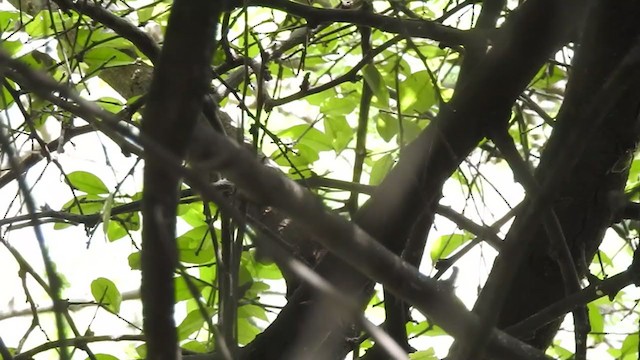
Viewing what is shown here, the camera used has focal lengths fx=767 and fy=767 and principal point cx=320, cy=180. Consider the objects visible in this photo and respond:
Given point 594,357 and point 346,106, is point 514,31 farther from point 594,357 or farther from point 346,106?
point 594,357

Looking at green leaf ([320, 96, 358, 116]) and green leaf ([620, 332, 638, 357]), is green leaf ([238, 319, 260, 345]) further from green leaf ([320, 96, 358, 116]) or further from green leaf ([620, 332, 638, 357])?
green leaf ([620, 332, 638, 357])

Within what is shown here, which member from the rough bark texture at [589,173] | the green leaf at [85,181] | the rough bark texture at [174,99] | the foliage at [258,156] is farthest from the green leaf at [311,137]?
the rough bark texture at [174,99]

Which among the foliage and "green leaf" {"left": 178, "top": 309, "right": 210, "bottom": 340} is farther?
"green leaf" {"left": 178, "top": 309, "right": 210, "bottom": 340}

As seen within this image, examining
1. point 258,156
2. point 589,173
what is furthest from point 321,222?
point 589,173

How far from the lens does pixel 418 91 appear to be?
0.91 metres

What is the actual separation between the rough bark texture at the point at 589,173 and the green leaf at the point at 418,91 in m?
0.22

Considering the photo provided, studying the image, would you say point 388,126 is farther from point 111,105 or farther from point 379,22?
point 111,105

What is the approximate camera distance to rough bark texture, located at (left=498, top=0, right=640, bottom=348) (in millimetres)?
687

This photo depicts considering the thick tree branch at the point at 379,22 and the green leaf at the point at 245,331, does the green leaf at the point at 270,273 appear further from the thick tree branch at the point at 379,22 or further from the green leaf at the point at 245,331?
the thick tree branch at the point at 379,22

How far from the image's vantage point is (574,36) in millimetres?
743

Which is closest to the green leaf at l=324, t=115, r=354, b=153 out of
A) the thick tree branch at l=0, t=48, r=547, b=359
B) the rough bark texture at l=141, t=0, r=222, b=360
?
the thick tree branch at l=0, t=48, r=547, b=359

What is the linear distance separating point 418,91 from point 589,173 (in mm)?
241

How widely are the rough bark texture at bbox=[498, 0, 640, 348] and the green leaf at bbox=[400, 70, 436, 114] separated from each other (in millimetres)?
221

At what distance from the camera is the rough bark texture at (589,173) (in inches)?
27.0
